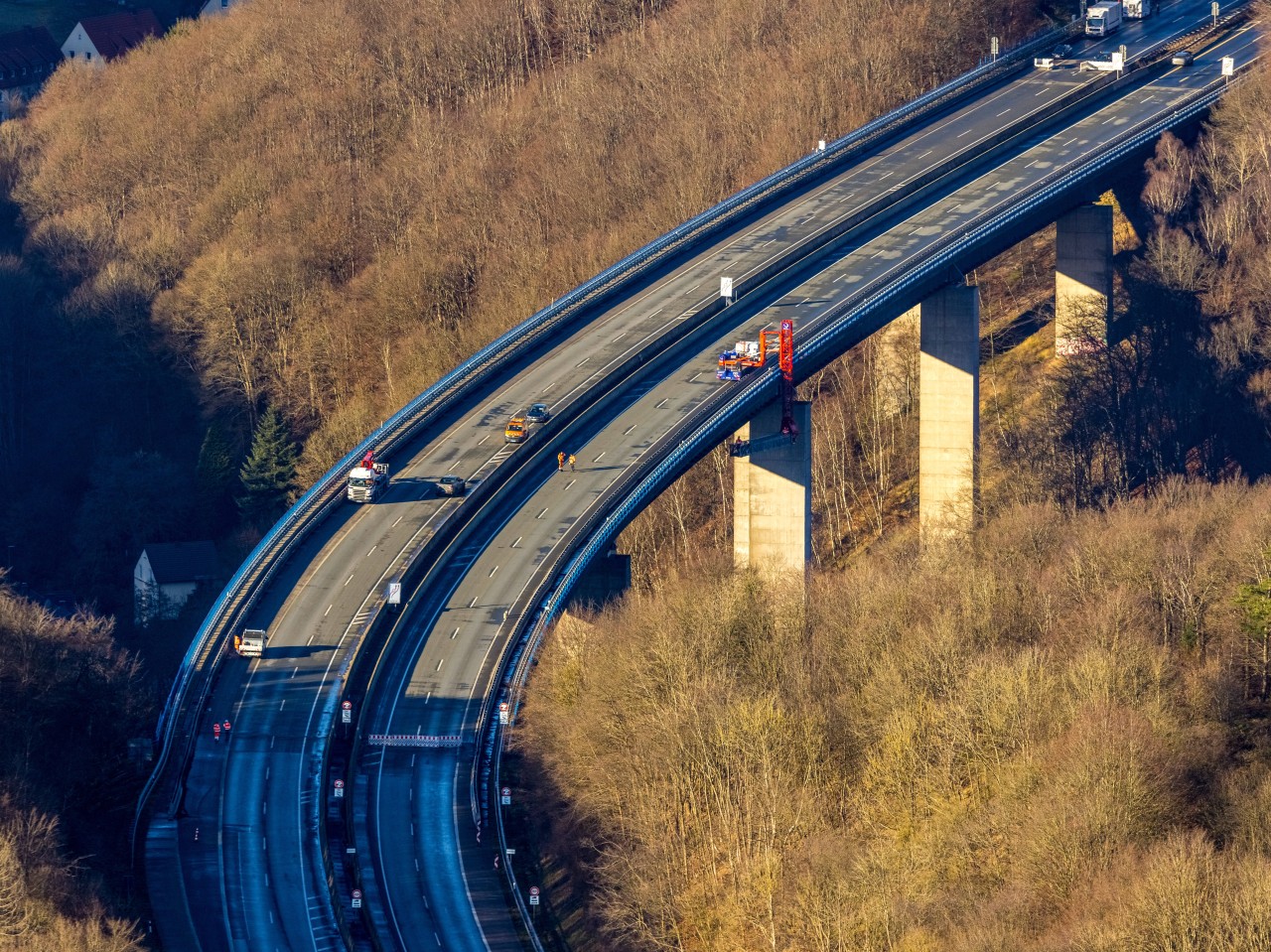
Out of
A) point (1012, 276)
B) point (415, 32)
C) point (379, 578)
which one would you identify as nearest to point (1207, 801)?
point (379, 578)

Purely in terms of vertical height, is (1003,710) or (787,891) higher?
(1003,710)

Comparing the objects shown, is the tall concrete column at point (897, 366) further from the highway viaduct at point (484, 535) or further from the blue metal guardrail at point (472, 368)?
the blue metal guardrail at point (472, 368)

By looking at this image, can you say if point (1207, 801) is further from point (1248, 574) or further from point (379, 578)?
point (379, 578)

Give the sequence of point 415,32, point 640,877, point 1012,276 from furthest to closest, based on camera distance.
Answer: point 415,32
point 1012,276
point 640,877

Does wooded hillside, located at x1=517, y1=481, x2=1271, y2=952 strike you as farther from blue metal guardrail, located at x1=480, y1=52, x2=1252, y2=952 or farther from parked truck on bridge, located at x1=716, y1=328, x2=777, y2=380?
parked truck on bridge, located at x1=716, y1=328, x2=777, y2=380

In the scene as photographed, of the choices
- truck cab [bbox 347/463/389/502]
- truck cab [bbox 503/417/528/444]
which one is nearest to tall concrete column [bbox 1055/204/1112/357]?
truck cab [bbox 503/417/528/444]

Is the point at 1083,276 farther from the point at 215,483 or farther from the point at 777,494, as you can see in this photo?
the point at 215,483

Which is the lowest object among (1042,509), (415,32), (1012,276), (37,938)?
(37,938)
